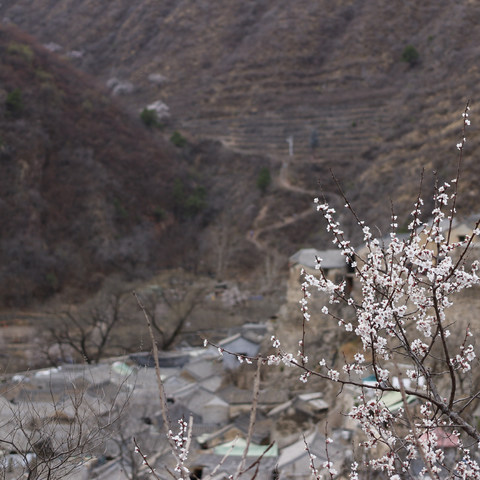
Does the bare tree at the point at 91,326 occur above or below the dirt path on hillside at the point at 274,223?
above

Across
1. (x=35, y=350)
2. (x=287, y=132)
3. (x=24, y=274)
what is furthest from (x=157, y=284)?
(x=287, y=132)

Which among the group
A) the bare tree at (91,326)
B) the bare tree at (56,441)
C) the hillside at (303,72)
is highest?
the bare tree at (56,441)

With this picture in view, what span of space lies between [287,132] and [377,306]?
143 feet

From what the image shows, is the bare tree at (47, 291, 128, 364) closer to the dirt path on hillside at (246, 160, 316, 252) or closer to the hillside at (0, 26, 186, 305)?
the hillside at (0, 26, 186, 305)

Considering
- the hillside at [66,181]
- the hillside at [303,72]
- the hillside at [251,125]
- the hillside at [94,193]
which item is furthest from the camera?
the hillside at [303,72]

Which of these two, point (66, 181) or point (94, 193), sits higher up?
point (66, 181)

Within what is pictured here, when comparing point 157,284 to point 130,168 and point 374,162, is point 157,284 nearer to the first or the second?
point 130,168

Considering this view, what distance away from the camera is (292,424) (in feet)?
55.6

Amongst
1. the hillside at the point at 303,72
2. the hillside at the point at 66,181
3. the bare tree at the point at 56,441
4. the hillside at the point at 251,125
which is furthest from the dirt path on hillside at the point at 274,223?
the bare tree at the point at 56,441

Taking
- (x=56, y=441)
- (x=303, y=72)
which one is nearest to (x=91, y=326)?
(x=56, y=441)

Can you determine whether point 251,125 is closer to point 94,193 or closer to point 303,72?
point 303,72

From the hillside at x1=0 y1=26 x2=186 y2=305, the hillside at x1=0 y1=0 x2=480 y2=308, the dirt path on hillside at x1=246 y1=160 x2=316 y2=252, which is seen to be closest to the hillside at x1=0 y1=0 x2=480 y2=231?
the hillside at x1=0 y1=0 x2=480 y2=308

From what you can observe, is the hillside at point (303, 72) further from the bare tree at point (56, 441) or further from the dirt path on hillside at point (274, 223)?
the bare tree at point (56, 441)

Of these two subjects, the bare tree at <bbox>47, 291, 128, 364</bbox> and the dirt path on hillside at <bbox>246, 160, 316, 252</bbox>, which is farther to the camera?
the dirt path on hillside at <bbox>246, 160, 316, 252</bbox>
